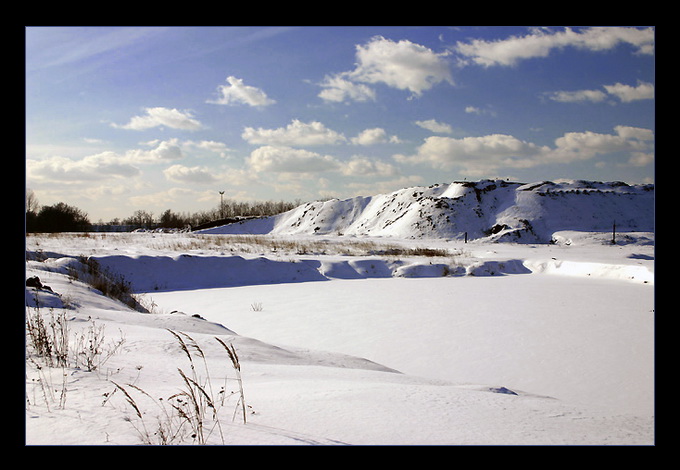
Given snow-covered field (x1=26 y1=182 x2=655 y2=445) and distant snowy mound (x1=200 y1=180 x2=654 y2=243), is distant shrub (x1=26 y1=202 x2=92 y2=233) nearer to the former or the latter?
distant snowy mound (x1=200 y1=180 x2=654 y2=243)

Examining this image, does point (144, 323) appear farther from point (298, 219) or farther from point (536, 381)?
point (298, 219)

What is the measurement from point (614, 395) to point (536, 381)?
2.77 feet

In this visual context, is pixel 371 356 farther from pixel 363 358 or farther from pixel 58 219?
pixel 58 219

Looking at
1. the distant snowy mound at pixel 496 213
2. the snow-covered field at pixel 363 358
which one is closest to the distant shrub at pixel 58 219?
the distant snowy mound at pixel 496 213

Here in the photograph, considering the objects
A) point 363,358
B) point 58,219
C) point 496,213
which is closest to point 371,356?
point 363,358

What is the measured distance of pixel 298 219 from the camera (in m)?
69.8

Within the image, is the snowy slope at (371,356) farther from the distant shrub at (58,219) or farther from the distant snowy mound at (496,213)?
the distant shrub at (58,219)

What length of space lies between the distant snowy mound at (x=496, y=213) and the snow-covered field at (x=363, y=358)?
30455mm

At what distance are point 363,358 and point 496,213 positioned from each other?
161 feet

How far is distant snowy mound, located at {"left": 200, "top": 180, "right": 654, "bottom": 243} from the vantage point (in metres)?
47.3

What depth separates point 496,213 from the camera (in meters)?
51.3
